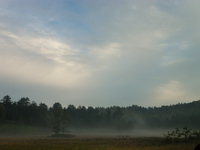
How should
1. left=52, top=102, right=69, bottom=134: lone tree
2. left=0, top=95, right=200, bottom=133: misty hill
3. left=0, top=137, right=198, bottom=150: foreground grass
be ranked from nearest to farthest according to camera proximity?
left=0, top=137, right=198, bottom=150: foreground grass, left=52, top=102, right=69, bottom=134: lone tree, left=0, top=95, right=200, bottom=133: misty hill

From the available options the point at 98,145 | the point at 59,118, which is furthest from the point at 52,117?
the point at 98,145

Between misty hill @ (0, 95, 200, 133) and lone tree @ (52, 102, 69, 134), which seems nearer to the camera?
lone tree @ (52, 102, 69, 134)

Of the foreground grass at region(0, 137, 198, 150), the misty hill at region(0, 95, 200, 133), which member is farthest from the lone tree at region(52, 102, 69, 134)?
the foreground grass at region(0, 137, 198, 150)

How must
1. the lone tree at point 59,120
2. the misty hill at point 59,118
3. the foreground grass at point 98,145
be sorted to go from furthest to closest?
1. the misty hill at point 59,118
2. the lone tree at point 59,120
3. the foreground grass at point 98,145

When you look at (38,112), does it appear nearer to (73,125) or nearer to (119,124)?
(73,125)

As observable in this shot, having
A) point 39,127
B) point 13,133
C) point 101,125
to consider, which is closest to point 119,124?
point 101,125

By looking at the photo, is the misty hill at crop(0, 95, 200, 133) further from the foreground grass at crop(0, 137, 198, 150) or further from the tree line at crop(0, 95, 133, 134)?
the foreground grass at crop(0, 137, 198, 150)

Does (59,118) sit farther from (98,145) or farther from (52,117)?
(98,145)

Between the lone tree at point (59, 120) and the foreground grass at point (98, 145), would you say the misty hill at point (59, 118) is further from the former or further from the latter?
the foreground grass at point (98, 145)

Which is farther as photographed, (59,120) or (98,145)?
(59,120)

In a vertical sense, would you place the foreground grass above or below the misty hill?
below

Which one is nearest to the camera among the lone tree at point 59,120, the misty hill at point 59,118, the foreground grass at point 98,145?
the foreground grass at point 98,145

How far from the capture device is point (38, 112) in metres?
151

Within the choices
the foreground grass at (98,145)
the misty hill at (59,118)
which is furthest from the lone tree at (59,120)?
the foreground grass at (98,145)
